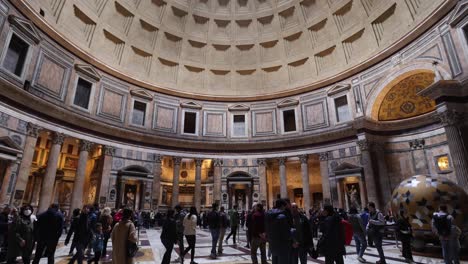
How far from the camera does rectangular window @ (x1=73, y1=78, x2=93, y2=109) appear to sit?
17016mm

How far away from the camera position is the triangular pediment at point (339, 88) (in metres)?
19.2

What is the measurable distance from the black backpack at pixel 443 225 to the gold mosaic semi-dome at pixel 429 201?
1681mm

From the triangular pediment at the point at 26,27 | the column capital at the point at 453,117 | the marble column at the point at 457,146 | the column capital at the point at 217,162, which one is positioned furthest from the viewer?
the column capital at the point at 217,162

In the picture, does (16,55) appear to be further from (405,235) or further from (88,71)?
(405,235)

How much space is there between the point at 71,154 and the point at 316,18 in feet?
76.7

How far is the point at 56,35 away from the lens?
51.0 ft

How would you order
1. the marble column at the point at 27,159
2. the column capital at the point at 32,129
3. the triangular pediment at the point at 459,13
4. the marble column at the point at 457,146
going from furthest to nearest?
the column capital at the point at 32,129 → the marble column at the point at 27,159 → the triangular pediment at the point at 459,13 → the marble column at the point at 457,146

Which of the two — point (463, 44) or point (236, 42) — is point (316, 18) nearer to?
point (236, 42)

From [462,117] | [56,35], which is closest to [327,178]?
[462,117]

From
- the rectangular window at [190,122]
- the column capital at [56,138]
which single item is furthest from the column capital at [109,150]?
the rectangular window at [190,122]

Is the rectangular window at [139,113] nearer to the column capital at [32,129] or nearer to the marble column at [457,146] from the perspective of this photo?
the column capital at [32,129]

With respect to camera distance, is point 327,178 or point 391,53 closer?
point 391,53

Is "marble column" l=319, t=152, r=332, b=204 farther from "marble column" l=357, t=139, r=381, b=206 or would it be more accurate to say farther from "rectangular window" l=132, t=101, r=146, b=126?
"rectangular window" l=132, t=101, r=146, b=126

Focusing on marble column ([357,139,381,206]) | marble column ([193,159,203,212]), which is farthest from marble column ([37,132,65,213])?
marble column ([357,139,381,206])
